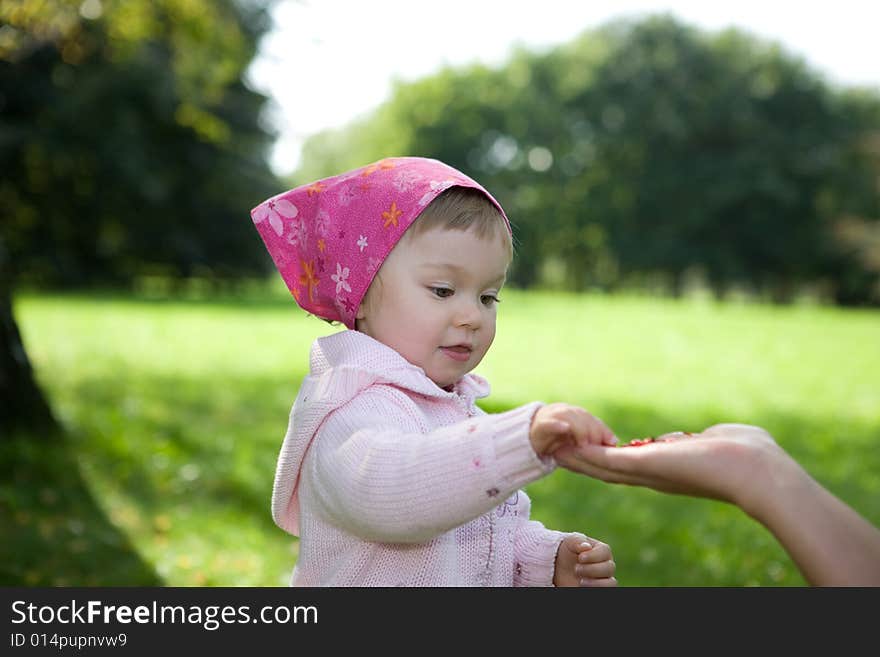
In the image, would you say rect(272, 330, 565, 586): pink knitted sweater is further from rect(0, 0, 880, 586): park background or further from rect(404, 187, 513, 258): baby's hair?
rect(0, 0, 880, 586): park background

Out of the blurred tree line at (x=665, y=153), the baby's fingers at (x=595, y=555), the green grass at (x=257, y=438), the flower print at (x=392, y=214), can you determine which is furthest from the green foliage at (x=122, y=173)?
the blurred tree line at (x=665, y=153)

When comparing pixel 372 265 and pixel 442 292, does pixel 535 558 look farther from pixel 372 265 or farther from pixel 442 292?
pixel 372 265

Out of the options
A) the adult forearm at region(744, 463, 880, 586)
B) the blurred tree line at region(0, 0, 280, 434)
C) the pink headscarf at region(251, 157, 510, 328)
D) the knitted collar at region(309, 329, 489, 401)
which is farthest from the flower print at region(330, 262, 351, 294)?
the blurred tree line at region(0, 0, 280, 434)

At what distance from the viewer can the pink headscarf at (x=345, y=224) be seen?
1.98m

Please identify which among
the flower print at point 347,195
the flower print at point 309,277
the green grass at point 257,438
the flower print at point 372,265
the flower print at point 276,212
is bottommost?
the flower print at point 372,265

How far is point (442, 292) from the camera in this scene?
6.45ft

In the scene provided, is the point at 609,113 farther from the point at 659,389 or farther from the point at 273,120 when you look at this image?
the point at 659,389

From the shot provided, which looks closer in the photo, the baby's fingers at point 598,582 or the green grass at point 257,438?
the baby's fingers at point 598,582

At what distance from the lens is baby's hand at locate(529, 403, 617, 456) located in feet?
4.84

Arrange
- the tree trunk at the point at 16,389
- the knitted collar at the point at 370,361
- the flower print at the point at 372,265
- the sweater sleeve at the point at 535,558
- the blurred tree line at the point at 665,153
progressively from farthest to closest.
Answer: the blurred tree line at the point at 665,153, the tree trunk at the point at 16,389, the sweater sleeve at the point at 535,558, the flower print at the point at 372,265, the knitted collar at the point at 370,361

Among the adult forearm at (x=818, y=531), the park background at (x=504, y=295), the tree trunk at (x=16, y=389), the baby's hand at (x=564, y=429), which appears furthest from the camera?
the tree trunk at (x=16, y=389)

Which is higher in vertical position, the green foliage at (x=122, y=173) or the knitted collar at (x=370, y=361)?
the green foliage at (x=122, y=173)

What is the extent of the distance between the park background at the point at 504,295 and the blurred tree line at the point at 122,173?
0.34ft

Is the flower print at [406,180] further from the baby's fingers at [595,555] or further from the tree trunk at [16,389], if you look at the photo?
the tree trunk at [16,389]
